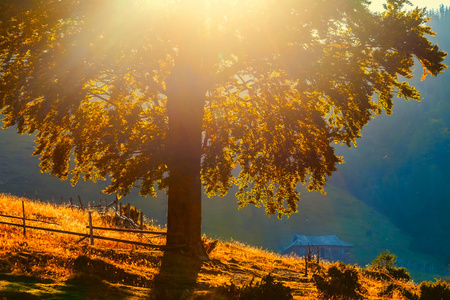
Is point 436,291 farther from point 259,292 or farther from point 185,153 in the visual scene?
point 185,153

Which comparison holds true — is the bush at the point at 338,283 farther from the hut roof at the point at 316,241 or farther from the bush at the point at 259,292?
the hut roof at the point at 316,241

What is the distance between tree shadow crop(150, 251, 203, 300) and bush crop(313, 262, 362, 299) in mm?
4502

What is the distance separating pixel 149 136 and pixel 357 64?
996 cm

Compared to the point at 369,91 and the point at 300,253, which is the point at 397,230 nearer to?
the point at 300,253

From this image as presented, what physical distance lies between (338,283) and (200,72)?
9.82 metres

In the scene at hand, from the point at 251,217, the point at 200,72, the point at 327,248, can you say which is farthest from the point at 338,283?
the point at 251,217

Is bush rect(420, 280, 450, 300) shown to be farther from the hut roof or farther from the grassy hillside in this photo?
the grassy hillside

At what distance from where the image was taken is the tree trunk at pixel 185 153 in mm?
17156

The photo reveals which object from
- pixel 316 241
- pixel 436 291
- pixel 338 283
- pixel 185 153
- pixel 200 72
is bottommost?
pixel 316 241

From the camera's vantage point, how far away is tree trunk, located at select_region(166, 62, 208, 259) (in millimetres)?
17156

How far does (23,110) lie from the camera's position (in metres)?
18.8

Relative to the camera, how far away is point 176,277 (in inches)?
536

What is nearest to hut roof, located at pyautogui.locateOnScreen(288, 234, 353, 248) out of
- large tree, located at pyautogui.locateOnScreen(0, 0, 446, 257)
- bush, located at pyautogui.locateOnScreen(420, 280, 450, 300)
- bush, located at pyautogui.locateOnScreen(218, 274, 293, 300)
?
large tree, located at pyautogui.locateOnScreen(0, 0, 446, 257)

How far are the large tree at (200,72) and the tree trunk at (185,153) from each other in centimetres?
4
